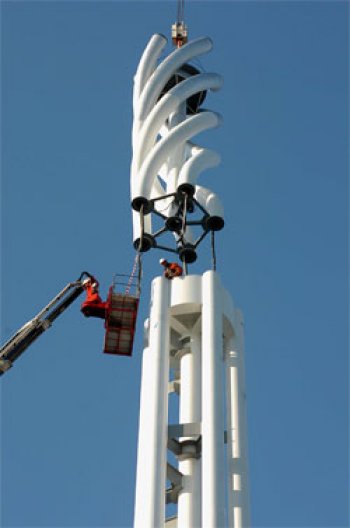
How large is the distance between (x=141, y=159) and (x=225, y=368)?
38.5ft

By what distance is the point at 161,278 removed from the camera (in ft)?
140

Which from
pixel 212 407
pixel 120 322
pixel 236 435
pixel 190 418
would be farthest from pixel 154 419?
pixel 120 322

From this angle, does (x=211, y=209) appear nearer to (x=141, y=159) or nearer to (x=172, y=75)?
(x=141, y=159)

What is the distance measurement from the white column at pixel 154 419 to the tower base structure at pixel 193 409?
0.12 feet

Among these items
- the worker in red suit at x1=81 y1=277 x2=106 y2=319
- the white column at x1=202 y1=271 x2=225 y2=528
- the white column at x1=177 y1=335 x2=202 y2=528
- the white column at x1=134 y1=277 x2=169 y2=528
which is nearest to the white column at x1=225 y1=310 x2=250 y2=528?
the white column at x1=177 y1=335 x2=202 y2=528

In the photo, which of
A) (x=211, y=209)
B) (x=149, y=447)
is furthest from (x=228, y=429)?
(x=211, y=209)

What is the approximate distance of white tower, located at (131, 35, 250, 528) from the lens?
37.5m

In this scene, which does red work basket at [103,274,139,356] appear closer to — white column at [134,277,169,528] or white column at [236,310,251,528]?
white column at [134,277,169,528]

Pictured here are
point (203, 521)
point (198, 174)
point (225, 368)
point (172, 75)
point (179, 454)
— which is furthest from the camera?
point (172, 75)

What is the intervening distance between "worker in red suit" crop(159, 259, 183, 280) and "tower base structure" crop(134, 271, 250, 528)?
3.18 ft

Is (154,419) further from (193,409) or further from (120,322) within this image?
(120,322)

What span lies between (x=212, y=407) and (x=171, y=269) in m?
7.96

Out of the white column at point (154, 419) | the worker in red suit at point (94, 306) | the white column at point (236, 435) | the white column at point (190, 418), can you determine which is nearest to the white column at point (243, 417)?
the white column at point (236, 435)

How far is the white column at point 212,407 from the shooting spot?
118ft
